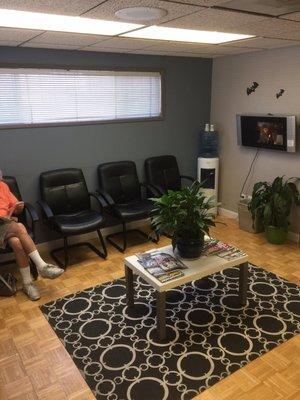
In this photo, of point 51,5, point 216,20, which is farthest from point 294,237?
point 51,5

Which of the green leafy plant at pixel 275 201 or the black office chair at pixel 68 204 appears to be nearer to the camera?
the black office chair at pixel 68 204

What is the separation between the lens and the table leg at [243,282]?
9.60 ft

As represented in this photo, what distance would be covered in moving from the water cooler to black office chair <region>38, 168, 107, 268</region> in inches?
67.1

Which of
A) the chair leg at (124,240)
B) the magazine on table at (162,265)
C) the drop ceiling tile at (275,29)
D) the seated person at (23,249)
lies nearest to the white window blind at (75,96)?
the seated person at (23,249)

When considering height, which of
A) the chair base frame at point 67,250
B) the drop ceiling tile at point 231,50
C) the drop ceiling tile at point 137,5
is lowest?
the chair base frame at point 67,250

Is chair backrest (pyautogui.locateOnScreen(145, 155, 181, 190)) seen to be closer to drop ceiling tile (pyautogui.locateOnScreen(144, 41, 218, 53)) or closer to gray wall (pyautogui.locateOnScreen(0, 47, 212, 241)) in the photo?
gray wall (pyautogui.locateOnScreen(0, 47, 212, 241))

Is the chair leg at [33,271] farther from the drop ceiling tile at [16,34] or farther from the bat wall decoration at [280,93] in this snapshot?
the bat wall decoration at [280,93]

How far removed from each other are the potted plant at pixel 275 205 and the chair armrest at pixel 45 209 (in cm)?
237

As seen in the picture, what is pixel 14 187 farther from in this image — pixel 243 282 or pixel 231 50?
pixel 231 50

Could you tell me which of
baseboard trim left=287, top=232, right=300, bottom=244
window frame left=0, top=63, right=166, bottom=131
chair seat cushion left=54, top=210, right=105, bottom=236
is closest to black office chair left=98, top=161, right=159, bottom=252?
chair seat cushion left=54, top=210, right=105, bottom=236

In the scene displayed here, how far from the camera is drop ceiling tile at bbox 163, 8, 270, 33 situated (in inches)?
89.1

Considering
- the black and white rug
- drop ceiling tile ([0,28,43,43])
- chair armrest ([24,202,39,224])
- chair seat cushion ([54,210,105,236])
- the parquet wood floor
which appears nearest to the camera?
the parquet wood floor

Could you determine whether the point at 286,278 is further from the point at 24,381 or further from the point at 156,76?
the point at 156,76

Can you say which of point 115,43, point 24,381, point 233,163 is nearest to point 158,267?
point 24,381
